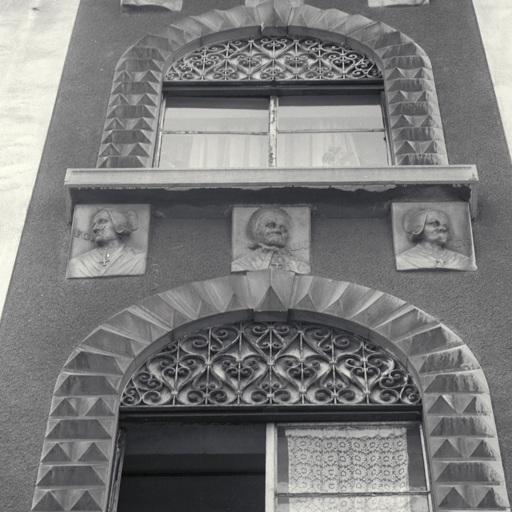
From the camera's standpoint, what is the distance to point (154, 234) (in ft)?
30.5

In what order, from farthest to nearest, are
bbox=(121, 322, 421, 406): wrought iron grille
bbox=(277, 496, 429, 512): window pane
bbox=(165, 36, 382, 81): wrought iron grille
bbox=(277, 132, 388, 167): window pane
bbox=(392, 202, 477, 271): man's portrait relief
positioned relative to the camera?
1. bbox=(165, 36, 382, 81): wrought iron grille
2. bbox=(277, 132, 388, 167): window pane
3. bbox=(392, 202, 477, 271): man's portrait relief
4. bbox=(121, 322, 421, 406): wrought iron grille
5. bbox=(277, 496, 429, 512): window pane

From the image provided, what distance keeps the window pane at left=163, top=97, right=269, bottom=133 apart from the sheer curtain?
3626 millimetres

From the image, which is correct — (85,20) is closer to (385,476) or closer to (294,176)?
(294,176)

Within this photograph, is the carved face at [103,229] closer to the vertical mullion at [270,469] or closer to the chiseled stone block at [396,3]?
the vertical mullion at [270,469]

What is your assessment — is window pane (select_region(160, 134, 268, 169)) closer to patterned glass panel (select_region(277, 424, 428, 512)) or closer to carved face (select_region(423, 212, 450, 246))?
carved face (select_region(423, 212, 450, 246))

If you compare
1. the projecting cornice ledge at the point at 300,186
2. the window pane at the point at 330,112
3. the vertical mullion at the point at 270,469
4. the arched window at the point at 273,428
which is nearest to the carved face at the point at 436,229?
the projecting cornice ledge at the point at 300,186

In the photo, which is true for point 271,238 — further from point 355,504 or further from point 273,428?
point 355,504

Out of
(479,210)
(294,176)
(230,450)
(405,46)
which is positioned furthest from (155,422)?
(405,46)

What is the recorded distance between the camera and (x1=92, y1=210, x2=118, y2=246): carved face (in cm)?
916

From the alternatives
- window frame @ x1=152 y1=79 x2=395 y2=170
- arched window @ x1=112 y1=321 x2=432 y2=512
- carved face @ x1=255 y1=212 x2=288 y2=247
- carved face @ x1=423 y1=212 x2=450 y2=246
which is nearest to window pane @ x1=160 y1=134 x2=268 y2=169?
window frame @ x1=152 y1=79 x2=395 y2=170

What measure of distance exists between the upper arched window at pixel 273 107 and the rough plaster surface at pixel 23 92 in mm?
1191

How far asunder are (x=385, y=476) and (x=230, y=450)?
1178 millimetres

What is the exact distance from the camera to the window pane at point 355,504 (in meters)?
7.68

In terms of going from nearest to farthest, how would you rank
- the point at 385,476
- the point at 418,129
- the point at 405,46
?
1. the point at 385,476
2. the point at 418,129
3. the point at 405,46
